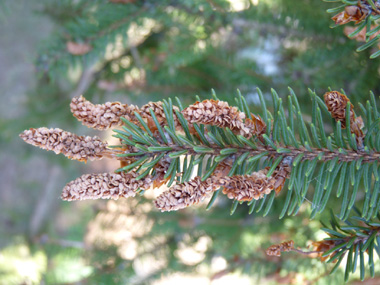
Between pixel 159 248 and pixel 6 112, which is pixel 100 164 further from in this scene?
pixel 159 248

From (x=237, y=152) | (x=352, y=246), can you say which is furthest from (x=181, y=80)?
(x=352, y=246)

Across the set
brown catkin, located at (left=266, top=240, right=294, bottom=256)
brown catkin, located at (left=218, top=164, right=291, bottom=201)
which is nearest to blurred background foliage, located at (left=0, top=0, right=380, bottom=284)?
brown catkin, located at (left=266, top=240, right=294, bottom=256)

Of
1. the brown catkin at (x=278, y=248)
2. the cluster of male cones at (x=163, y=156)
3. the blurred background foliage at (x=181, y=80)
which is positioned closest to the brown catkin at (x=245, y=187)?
the cluster of male cones at (x=163, y=156)

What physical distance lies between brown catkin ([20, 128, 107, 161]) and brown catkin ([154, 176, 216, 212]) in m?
0.15

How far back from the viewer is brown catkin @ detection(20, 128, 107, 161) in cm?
55

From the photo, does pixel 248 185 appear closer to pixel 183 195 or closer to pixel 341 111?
pixel 183 195

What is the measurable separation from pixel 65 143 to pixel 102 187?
0.35 feet

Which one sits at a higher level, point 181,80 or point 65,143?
point 65,143

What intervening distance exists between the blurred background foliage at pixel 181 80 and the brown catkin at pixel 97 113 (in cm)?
43

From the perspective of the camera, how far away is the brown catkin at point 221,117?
1.72 ft

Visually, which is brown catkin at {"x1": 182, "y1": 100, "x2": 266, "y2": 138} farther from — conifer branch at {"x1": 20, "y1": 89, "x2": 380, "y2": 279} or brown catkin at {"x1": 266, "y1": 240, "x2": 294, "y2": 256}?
brown catkin at {"x1": 266, "y1": 240, "x2": 294, "y2": 256}

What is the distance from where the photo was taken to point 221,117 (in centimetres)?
55

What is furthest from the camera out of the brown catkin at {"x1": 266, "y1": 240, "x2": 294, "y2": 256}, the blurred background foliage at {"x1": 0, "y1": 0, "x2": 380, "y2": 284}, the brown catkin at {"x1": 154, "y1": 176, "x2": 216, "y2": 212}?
the blurred background foliage at {"x1": 0, "y1": 0, "x2": 380, "y2": 284}

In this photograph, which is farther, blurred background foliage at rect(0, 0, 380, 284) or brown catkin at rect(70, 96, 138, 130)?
blurred background foliage at rect(0, 0, 380, 284)
